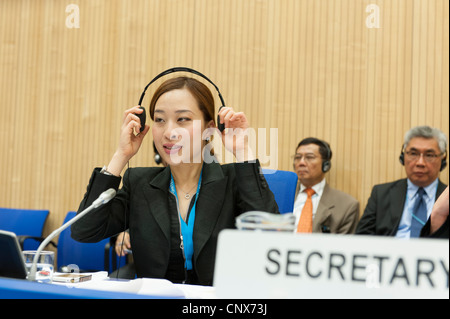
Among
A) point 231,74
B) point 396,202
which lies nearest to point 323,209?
point 396,202

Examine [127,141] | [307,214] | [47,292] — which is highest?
[127,141]

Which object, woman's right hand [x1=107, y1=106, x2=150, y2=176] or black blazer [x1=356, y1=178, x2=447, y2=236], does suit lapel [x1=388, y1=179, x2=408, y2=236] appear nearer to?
black blazer [x1=356, y1=178, x2=447, y2=236]

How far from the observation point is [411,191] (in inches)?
136

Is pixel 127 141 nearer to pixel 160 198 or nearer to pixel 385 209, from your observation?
pixel 160 198

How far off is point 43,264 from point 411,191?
2525mm

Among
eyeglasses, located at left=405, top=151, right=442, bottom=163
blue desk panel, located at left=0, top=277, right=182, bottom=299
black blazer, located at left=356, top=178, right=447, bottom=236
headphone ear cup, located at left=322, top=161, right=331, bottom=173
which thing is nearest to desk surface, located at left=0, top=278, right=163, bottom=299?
blue desk panel, located at left=0, top=277, right=182, bottom=299

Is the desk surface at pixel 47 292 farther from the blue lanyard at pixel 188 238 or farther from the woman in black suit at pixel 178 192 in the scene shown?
the blue lanyard at pixel 188 238

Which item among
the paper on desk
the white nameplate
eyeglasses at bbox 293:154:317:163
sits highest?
eyeglasses at bbox 293:154:317:163

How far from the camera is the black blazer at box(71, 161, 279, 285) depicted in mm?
1740


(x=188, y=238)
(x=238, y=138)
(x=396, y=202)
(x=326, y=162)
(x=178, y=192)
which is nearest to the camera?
(x=238, y=138)

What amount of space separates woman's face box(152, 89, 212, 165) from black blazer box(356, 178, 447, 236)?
191 centimetres

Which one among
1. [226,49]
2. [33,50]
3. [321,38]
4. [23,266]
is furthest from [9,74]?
[23,266]
